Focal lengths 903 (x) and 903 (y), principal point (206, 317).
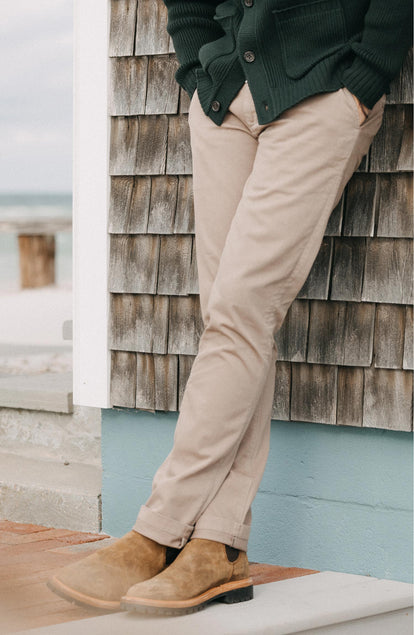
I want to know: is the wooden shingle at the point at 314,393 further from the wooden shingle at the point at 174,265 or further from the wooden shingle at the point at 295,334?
the wooden shingle at the point at 174,265

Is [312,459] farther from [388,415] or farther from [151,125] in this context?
[151,125]

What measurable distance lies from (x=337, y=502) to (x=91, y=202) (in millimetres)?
1160

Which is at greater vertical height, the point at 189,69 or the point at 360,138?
the point at 189,69

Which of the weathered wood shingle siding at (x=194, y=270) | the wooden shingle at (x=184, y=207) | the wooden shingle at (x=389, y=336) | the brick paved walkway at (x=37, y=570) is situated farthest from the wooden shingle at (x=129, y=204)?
the brick paved walkway at (x=37, y=570)

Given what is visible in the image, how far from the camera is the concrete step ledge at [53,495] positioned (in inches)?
112

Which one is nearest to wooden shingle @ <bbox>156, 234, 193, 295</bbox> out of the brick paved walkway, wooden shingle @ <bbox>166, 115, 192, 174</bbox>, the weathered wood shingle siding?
the weathered wood shingle siding

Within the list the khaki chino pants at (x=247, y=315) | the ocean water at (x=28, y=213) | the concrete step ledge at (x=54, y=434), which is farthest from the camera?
the ocean water at (x=28, y=213)

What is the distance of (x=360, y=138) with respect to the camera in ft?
6.75

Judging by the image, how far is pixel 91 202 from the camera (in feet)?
9.12

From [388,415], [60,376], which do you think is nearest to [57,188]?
[60,376]

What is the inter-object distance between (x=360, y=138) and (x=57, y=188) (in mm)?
23286

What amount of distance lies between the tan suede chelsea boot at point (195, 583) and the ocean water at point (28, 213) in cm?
1949

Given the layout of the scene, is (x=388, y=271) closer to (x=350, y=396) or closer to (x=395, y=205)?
(x=395, y=205)

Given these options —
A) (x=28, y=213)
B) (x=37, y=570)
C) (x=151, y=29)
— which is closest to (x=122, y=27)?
(x=151, y=29)
